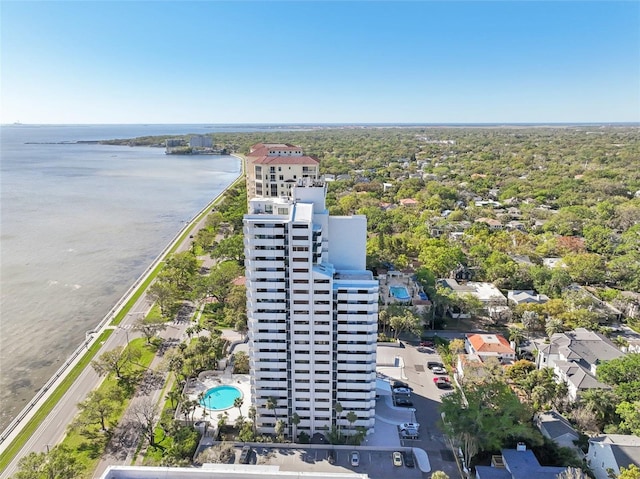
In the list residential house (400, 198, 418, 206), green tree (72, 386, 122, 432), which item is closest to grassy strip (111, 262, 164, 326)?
green tree (72, 386, 122, 432)

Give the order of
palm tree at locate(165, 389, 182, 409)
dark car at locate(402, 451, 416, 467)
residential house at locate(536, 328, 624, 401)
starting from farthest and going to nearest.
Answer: palm tree at locate(165, 389, 182, 409), residential house at locate(536, 328, 624, 401), dark car at locate(402, 451, 416, 467)

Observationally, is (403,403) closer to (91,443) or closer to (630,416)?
(630,416)

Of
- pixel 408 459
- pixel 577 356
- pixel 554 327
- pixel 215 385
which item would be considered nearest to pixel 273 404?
pixel 215 385

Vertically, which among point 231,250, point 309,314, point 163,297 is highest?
point 309,314

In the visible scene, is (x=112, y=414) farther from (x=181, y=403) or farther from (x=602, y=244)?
(x=602, y=244)

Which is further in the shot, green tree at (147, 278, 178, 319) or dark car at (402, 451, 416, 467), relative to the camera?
green tree at (147, 278, 178, 319)

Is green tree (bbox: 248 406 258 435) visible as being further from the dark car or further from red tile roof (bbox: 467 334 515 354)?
red tile roof (bbox: 467 334 515 354)

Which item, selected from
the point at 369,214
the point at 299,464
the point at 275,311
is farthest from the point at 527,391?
the point at 369,214
